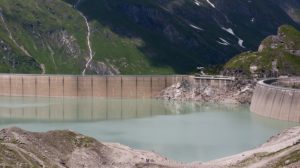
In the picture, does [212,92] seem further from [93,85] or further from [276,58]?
[93,85]

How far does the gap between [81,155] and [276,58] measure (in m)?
86.6

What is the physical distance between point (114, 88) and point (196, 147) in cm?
7235

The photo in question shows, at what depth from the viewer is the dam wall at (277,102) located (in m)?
102

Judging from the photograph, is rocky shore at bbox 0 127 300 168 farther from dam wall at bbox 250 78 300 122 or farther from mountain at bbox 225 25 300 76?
mountain at bbox 225 25 300 76

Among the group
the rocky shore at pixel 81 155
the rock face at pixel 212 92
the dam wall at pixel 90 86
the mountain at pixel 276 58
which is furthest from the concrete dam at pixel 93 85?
the rocky shore at pixel 81 155

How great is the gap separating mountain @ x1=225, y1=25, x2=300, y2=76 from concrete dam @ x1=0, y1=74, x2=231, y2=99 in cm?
734

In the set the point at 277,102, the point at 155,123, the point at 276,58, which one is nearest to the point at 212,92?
the point at 276,58

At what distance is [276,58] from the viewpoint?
138000 mm

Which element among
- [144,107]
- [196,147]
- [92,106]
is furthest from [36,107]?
[196,147]

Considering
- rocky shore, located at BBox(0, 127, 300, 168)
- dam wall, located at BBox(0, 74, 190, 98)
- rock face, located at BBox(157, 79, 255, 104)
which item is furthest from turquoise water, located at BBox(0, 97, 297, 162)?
rocky shore, located at BBox(0, 127, 300, 168)

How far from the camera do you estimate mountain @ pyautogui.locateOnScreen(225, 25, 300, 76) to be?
447ft

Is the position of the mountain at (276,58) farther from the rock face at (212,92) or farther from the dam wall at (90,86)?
the dam wall at (90,86)

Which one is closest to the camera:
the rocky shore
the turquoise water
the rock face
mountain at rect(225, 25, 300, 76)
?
the rocky shore

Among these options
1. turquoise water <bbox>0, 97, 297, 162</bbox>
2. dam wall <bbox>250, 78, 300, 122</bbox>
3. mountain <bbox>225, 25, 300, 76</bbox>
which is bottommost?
turquoise water <bbox>0, 97, 297, 162</bbox>
